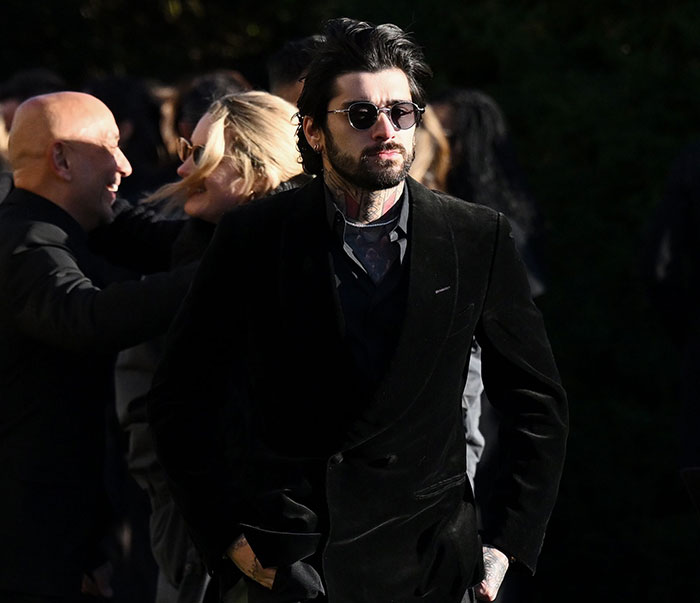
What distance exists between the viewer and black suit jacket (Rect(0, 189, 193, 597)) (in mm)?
4293

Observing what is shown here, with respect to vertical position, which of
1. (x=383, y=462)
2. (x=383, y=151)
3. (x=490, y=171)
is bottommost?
(x=490, y=171)

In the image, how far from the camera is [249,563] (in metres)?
3.50

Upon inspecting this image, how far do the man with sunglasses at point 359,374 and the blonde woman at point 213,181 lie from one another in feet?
2.36

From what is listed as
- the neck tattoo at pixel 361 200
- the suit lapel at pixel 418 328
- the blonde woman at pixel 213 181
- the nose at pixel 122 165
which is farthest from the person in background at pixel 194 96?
the suit lapel at pixel 418 328

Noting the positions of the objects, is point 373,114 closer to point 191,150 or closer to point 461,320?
point 461,320

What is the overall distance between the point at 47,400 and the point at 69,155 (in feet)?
2.30

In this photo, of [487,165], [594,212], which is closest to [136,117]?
[487,165]

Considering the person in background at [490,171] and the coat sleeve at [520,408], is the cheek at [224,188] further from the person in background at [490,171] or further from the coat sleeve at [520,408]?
the person in background at [490,171]

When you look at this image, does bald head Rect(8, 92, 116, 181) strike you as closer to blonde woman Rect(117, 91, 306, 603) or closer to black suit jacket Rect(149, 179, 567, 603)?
blonde woman Rect(117, 91, 306, 603)

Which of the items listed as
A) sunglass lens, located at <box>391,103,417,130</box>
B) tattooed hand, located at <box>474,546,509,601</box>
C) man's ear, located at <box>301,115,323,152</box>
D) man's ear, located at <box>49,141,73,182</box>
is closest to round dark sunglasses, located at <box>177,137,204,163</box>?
man's ear, located at <box>49,141,73,182</box>

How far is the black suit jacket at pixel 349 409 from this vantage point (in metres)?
3.41

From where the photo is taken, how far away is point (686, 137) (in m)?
6.75

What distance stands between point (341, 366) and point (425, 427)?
235mm

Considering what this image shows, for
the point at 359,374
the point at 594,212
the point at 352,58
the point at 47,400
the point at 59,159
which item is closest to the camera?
the point at 359,374
